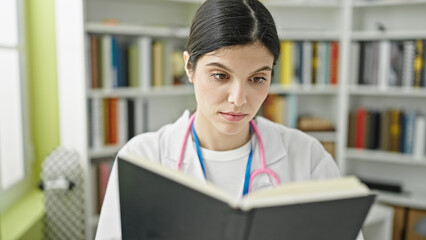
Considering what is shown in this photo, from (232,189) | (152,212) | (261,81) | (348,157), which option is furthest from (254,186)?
(348,157)

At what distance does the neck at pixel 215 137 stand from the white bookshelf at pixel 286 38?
3.60ft

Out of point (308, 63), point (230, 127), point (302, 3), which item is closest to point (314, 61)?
point (308, 63)

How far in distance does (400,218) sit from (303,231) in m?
2.27

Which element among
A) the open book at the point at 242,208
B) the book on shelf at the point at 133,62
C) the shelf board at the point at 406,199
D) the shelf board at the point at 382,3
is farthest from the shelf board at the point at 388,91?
the open book at the point at 242,208

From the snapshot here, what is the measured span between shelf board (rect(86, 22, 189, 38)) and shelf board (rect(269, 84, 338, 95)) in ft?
2.38

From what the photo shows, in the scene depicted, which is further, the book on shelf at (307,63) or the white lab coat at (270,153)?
the book on shelf at (307,63)

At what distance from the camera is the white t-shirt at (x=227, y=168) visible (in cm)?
108

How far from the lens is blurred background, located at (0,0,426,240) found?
6.20ft

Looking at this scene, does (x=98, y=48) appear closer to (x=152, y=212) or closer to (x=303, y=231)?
(x=152, y=212)

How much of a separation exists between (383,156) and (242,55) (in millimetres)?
2041

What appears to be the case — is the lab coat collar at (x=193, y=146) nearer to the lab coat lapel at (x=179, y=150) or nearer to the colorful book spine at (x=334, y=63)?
the lab coat lapel at (x=179, y=150)

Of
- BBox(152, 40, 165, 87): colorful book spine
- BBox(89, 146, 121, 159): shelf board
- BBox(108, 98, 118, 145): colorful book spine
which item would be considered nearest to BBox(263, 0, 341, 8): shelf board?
BBox(152, 40, 165, 87): colorful book spine

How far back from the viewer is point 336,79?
2732 mm

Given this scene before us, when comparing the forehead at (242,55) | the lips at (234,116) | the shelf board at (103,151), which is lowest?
the shelf board at (103,151)
